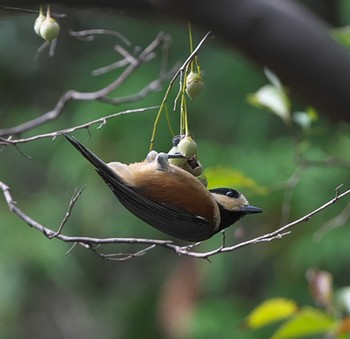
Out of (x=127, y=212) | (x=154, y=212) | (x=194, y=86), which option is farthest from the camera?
(x=127, y=212)

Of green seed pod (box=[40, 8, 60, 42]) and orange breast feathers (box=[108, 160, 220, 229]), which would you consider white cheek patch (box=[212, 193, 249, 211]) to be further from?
green seed pod (box=[40, 8, 60, 42])

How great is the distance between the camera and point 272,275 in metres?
5.12

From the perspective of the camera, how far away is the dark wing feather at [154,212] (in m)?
1.72

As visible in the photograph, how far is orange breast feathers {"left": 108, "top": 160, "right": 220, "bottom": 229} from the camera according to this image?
1798mm

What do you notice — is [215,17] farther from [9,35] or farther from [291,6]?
[9,35]

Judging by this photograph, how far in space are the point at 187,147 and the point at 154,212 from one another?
237 millimetres

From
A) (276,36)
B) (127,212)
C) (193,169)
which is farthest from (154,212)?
(127,212)

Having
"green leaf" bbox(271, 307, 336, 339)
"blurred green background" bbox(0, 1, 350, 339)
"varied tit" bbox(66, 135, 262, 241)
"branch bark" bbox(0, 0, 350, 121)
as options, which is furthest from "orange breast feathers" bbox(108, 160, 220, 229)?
"blurred green background" bbox(0, 1, 350, 339)

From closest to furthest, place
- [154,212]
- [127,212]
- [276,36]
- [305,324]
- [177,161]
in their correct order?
[276,36] < [177,161] < [154,212] < [305,324] < [127,212]

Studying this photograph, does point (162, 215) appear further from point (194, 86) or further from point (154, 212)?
point (194, 86)

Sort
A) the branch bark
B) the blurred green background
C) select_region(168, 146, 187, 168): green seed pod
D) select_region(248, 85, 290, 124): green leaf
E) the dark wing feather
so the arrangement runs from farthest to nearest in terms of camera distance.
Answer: the blurred green background < select_region(248, 85, 290, 124): green leaf < the dark wing feather < select_region(168, 146, 187, 168): green seed pod < the branch bark

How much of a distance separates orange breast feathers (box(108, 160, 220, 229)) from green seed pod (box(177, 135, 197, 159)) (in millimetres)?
190

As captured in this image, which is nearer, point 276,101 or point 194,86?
point 194,86

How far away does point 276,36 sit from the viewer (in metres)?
0.83
